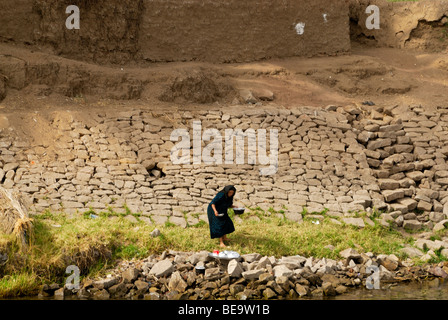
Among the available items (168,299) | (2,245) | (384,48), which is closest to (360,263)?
(168,299)

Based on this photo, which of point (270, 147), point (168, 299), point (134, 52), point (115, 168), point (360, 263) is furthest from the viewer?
point (134, 52)

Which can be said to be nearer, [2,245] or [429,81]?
[2,245]

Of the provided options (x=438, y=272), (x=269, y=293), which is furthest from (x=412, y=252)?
(x=269, y=293)

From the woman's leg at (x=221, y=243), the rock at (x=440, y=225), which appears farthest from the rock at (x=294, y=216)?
the rock at (x=440, y=225)

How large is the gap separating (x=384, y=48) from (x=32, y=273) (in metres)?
11.1

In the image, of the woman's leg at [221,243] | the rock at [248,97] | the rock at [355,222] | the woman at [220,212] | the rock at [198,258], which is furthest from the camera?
the rock at [248,97]

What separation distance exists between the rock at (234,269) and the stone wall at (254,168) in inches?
62.9

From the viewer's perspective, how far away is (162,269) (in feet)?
26.7

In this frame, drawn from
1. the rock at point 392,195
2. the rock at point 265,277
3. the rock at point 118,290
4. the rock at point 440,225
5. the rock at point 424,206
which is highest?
the rock at point 392,195

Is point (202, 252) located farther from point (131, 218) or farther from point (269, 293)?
point (131, 218)

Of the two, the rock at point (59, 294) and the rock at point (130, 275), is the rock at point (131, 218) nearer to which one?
the rock at point (130, 275)

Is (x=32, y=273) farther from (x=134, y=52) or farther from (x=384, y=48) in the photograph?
(x=384, y=48)

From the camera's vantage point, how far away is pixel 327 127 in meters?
12.3

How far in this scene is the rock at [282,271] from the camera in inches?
320
